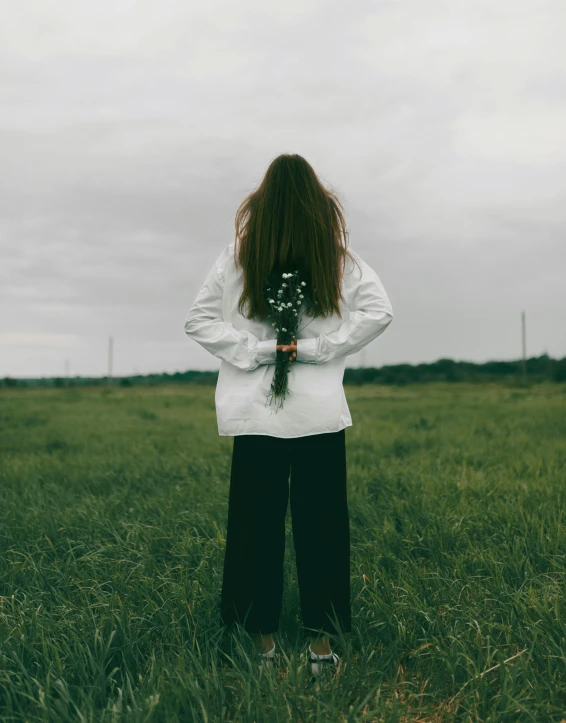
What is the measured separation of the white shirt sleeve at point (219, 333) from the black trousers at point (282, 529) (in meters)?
0.33

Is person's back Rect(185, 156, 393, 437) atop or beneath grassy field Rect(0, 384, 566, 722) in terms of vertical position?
atop

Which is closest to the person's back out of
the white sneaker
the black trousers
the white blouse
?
the white blouse

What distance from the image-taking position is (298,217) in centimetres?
266

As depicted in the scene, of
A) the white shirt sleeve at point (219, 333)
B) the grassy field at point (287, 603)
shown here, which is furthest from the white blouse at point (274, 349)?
the grassy field at point (287, 603)

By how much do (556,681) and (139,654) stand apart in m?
1.63

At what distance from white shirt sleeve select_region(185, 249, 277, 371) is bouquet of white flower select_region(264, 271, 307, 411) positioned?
0.17 ft

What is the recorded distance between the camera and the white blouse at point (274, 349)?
2625mm

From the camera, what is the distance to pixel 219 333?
8.96 ft

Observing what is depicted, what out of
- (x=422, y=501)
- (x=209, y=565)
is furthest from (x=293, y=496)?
(x=422, y=501)

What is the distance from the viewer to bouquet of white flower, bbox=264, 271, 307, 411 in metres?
2.62

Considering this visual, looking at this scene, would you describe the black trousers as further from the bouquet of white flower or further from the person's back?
the bouquet of white flower

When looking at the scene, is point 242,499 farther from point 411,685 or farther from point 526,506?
point 526,506

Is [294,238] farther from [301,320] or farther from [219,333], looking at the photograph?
[219,333]

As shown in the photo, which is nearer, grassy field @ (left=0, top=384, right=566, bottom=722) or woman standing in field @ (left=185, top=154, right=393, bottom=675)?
grassy field @ (left=0, top=384, right=566, bottom=722)
